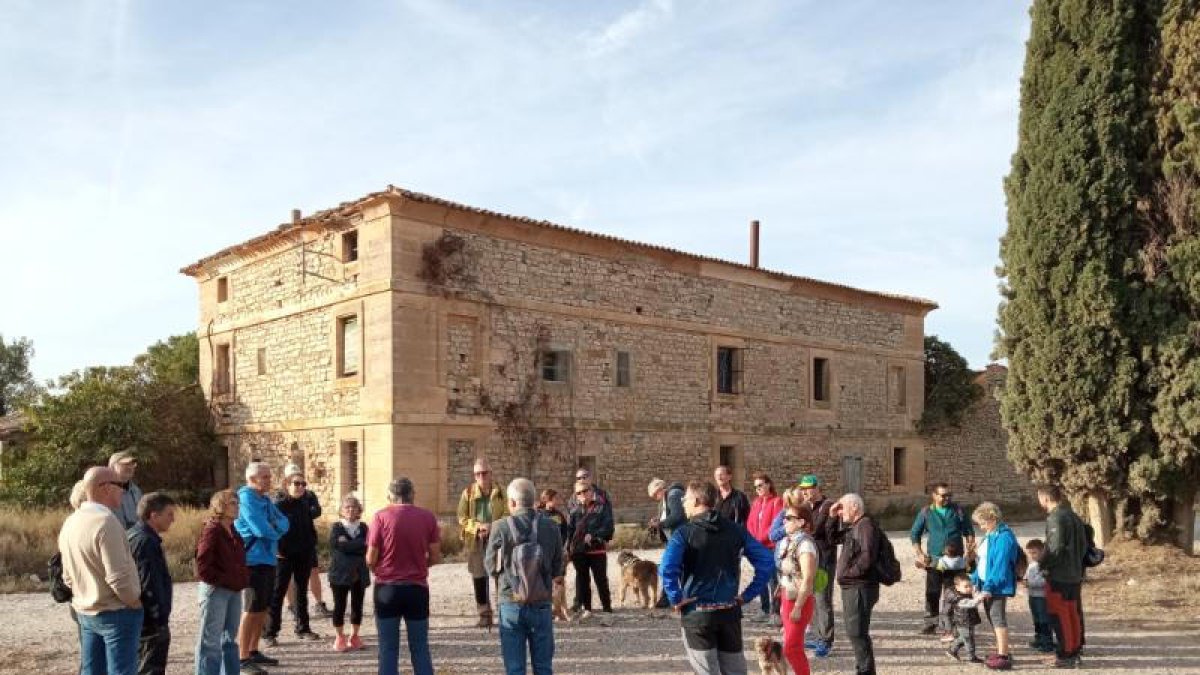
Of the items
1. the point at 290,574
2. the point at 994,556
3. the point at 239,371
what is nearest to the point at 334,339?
the point at 239,371

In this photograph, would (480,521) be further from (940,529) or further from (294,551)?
(940,529)

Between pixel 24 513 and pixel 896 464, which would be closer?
pixel 24 513

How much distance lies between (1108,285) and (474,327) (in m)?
10.9

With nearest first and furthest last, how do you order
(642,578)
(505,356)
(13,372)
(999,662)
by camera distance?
(999,662) → (642,578) → (505,356) → (13,372)

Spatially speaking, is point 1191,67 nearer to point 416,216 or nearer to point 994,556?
point 994,556

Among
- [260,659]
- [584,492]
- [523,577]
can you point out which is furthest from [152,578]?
[584,492]

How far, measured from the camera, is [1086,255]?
41.0 ft

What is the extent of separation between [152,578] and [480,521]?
3896 mm

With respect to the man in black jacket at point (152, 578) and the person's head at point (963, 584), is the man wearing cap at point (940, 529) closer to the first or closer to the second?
the person's head at point (963, 584)

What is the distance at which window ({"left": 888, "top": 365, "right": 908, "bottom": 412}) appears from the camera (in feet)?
87.7

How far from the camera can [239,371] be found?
21078mm

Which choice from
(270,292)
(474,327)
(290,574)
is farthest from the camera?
(270,292)

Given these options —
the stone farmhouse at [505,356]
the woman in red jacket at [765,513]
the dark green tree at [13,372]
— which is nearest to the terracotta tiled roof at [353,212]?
the stone farmhouse at [505,356]

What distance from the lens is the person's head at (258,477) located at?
7.04 m
